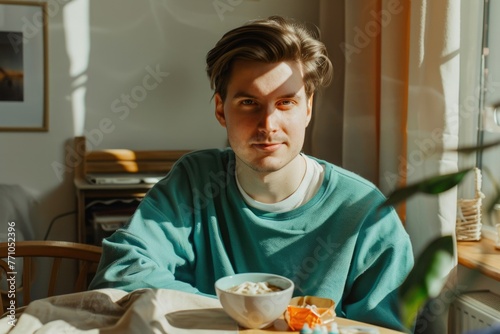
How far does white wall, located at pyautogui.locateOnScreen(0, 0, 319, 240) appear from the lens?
2725 mm

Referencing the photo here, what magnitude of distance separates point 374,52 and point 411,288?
195cm

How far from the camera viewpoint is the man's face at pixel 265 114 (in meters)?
1.40

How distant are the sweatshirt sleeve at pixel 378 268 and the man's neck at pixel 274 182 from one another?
0.20m

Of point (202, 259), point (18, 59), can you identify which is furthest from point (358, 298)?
point (18, 59)

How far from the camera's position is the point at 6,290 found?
2.35m

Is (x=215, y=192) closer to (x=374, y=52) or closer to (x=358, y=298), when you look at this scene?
(x=358, y=298)

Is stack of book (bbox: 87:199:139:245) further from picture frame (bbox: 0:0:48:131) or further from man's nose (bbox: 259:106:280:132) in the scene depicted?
man's nose (bbox: 259:106:280:132)

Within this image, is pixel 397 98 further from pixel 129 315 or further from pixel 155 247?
pixel 129 315

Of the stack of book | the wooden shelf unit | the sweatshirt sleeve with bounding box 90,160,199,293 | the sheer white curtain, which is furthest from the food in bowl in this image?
the wooden shelf unit

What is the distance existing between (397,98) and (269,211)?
0.77m

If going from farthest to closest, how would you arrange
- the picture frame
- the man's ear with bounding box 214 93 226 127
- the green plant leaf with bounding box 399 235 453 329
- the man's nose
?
the picture frame
the man's ear with bounding box 214 93 226 127
the man's nose
the green plant leaf with bounding box 399 235 453 329

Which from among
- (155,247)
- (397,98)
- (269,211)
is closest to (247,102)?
(269,211)

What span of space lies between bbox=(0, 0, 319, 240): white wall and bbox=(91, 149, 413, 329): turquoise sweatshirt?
1.31m

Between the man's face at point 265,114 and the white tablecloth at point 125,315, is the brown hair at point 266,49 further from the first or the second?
the white tablecloth at point 125,315
